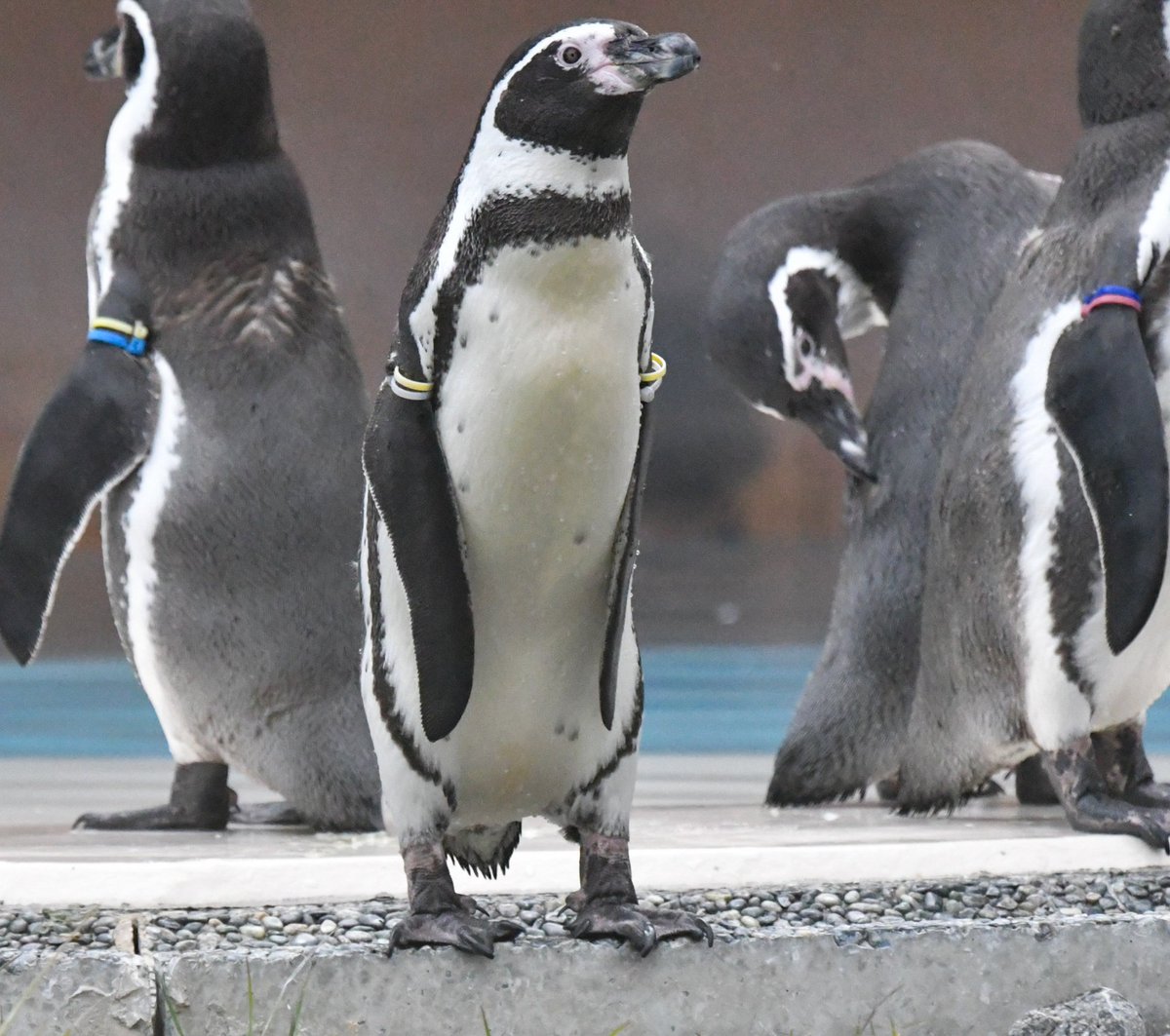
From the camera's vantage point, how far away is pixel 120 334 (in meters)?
3.24

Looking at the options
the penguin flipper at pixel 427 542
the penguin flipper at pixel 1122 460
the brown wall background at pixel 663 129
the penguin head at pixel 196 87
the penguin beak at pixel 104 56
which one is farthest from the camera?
the brown wall background at pixel 663 129

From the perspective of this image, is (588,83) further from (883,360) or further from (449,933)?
(883,360)

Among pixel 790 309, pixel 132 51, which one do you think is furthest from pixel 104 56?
pixel 790 309

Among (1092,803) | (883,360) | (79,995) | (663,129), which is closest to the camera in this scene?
(79,995)

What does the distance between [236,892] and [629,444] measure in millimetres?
818

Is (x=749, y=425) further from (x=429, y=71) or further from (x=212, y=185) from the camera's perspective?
(x=212, y=185)

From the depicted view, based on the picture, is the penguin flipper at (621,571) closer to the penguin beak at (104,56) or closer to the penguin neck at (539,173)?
the penguin neck at (539,173)

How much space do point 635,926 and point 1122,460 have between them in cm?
108

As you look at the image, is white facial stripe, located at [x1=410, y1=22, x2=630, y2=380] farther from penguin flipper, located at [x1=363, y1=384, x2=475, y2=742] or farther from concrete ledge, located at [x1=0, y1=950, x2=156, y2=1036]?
concrete ledge, located at [x1=0, y1=950, x2=156, y2=1036]

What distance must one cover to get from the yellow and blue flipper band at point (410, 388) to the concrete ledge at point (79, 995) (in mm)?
644

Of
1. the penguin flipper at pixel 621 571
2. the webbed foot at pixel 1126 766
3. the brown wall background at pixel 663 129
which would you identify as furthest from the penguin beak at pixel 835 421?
the brown wall background at pixel 663 129

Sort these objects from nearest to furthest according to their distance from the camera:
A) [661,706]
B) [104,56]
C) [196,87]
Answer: [196,87] → [104,56] → [661,706]

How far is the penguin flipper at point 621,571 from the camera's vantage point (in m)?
2.06

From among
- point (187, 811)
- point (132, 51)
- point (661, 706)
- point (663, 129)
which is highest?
point (663, 129)
